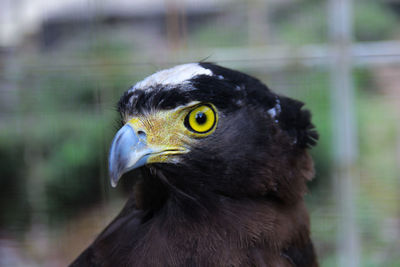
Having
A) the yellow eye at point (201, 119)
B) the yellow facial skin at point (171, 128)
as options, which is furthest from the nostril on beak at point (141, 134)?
the yellow eye at point (201, 119)

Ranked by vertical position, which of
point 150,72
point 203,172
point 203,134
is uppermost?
point 150,72

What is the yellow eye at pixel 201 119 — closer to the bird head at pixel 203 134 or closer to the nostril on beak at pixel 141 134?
the bird head at pixel 203 134

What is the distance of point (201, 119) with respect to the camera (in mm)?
1636

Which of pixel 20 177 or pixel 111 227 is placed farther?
pixel 20 177

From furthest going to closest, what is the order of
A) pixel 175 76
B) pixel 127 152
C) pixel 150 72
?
pixel 150 72 < pixel 175 76 < pixel 127 152

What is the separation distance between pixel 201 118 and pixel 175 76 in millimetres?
181

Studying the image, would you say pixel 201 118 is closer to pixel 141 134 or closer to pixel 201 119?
pixel 201 119

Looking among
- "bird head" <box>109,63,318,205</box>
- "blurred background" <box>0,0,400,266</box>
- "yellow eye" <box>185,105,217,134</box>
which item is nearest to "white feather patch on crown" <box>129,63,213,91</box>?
"bird head" <box>109,63,318,205</box>

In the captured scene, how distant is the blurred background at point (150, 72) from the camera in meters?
3.46

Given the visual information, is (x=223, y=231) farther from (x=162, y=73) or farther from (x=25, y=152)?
(x=25, y=152)

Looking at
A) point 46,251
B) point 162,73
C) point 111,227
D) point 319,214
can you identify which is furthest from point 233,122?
point 46,251

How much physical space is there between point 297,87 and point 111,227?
223 centimetres

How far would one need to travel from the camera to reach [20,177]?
12.3 feet

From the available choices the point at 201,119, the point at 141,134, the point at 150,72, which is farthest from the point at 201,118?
the point at 150,72
